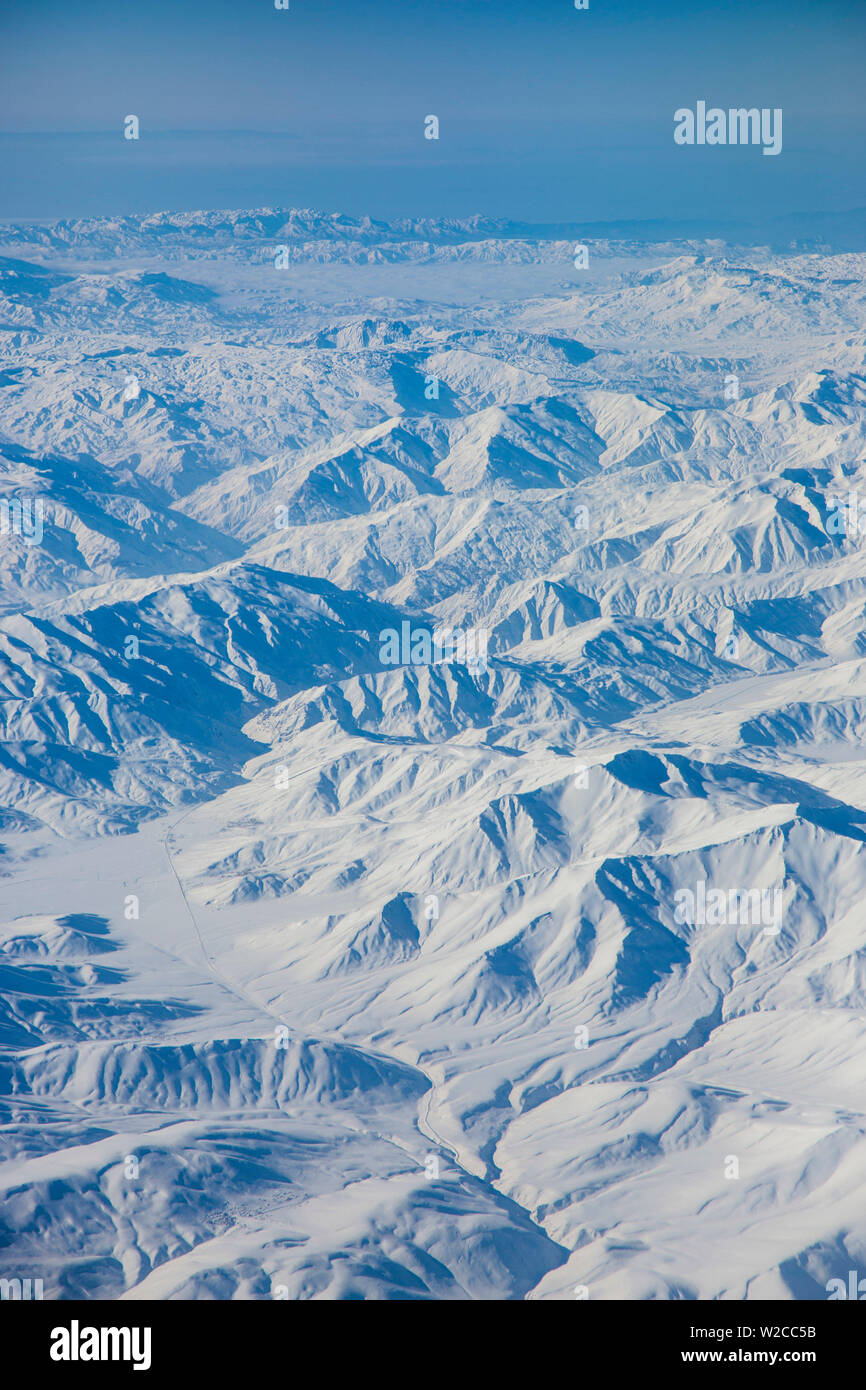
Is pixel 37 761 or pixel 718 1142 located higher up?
pixel 37 761

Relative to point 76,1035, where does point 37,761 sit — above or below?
above

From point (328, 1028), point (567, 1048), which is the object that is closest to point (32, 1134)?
point (328, 1028)

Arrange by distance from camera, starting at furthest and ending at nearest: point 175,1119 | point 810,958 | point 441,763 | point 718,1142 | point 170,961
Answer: point 441,763 → point 170,961 → point 810,958 → point 175,1119 → point 718,1142

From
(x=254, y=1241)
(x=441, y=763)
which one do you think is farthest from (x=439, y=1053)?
(x=441, y=763)

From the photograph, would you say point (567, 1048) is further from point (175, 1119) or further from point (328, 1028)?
Result: point (175, 1119)

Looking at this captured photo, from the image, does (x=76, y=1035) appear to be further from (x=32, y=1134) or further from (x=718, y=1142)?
(x=718, y=1142)
